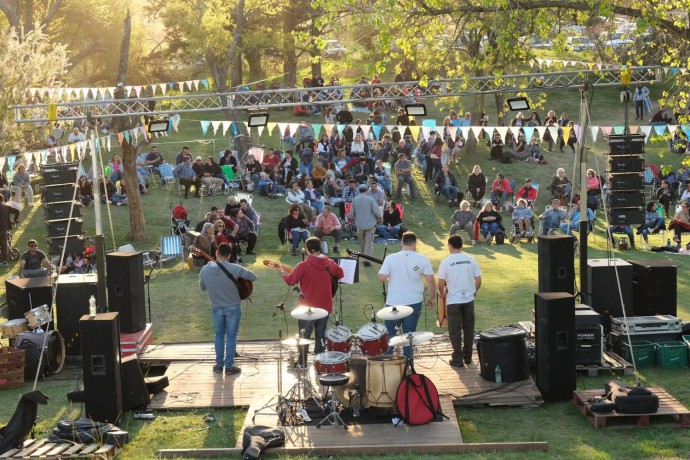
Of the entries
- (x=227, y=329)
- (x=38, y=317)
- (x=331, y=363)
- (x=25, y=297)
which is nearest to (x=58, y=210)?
(x=25, y=297)

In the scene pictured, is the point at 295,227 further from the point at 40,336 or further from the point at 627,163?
the point at 40,336

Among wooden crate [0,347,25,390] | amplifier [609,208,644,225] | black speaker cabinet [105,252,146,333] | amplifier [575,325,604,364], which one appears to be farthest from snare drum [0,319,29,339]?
amplifier [609,208,644,225]

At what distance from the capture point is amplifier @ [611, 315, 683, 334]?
12.3m

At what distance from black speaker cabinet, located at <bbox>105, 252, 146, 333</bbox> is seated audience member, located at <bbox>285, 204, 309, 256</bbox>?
8.07 m

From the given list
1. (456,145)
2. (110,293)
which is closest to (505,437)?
(110,293)

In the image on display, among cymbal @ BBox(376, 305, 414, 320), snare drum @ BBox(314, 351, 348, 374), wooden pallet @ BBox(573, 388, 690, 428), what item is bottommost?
wooden pallet @ BBox(573, 388, 690, 428)

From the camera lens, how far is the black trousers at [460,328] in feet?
37.3

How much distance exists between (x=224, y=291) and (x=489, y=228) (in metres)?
11.6

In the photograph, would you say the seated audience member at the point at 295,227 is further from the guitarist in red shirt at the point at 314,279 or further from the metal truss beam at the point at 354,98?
the guitarist in red shirt at the point at 314,279

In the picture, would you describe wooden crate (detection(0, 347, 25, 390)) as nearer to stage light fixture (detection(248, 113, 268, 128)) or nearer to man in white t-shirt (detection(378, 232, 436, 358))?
man in white t-shirt (detection(378, 232, 436, 358))

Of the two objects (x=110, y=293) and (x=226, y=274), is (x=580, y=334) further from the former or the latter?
(x=110, y=293)

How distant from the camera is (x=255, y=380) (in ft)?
37.9

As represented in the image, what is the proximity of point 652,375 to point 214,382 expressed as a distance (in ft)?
17.2

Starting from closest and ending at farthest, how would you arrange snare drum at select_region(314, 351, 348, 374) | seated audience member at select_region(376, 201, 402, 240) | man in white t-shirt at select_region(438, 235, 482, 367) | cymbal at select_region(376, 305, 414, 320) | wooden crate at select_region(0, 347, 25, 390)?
snare drum at select_region(314, 351, 348, 374), cymbal at select_region(376, 305, 414, 320), man in white t-shirt at select_region(438, 235, 482, 367), wooden crate at select_region(0, 347, 25, 390), seated audience member at select_region(376, 201, 402, 240)
